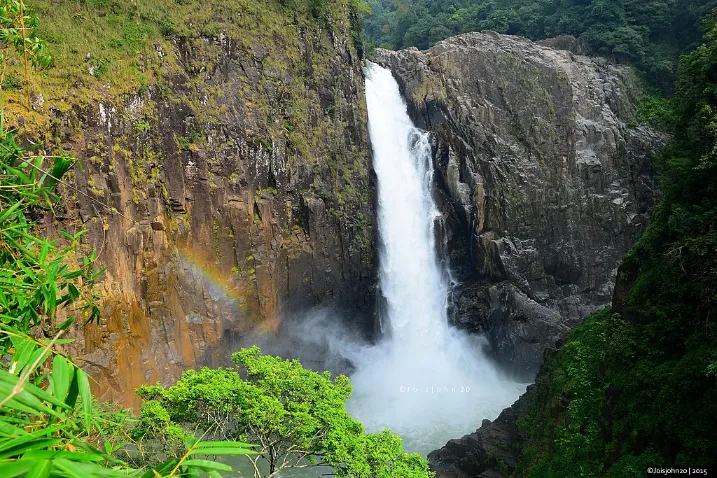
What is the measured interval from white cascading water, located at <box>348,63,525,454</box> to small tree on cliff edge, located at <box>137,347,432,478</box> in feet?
38.6

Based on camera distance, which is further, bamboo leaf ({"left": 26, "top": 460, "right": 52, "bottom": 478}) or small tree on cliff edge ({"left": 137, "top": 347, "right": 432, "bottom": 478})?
small tree on cliff edge ({"left": 137, "top": 347, "right": 432, "bottom": 478})

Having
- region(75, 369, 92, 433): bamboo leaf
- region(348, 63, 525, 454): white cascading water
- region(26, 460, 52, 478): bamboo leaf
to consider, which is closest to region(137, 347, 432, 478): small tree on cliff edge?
region(75, 369, 92, 433): bamboo leaf

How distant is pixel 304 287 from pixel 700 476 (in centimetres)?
1669

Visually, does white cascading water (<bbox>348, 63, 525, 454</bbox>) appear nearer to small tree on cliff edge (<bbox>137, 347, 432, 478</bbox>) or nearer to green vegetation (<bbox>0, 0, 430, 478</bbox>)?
green vegetation (<bbox>0, 0, 430, 478</bbox>)

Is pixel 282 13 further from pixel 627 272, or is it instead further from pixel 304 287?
pixel 627 272

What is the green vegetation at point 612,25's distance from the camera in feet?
100.0

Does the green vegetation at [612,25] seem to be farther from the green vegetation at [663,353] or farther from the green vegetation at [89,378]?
the green vegetation at [663,353]

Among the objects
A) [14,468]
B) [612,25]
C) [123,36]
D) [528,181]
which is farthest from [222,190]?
[612,25]

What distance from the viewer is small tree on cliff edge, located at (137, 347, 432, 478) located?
9156mm

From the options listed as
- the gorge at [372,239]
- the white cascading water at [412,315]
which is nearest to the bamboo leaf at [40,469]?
the gorge at [372,239]

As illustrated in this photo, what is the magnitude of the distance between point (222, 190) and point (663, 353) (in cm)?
1596

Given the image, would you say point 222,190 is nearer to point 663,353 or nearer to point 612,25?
point 663,353

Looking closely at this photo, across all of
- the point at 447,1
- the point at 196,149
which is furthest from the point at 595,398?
the point at 447,1

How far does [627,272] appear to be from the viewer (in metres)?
13.1
